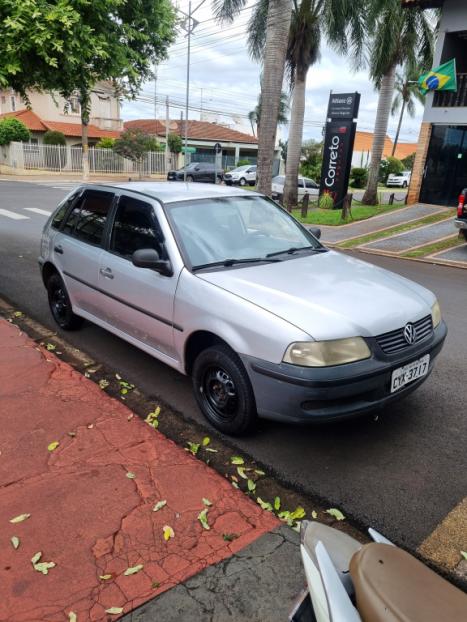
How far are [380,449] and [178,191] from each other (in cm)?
271

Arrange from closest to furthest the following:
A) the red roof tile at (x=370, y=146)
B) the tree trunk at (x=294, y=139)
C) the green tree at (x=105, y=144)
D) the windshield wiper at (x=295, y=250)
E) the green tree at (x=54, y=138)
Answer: the windshield wiper at (x=295, y=250) → the tree trunk at (x=294, y=139) → the green tree at (x=54, y=138) → the green tree at (x=105, y=144) → the red roof tile at (x=370, y=146)

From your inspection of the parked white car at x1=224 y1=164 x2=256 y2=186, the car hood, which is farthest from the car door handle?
the parked white car at x1=224 y1=164 x2=256 y2=186

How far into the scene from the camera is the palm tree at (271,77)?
36.8 ft

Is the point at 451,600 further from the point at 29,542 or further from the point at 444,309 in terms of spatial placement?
the point at 444,309

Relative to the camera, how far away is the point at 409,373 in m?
3.21

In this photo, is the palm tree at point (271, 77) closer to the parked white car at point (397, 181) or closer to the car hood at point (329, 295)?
the car hood at point (329, 295)

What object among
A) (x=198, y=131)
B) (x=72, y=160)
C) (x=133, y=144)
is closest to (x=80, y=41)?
(x=133, y=144)

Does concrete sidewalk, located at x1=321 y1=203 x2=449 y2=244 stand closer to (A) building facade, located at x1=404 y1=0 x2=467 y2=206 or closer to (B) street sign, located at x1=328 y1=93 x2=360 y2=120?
(A) building facade, located at x1=404 y1=0 x2=467 y2=206

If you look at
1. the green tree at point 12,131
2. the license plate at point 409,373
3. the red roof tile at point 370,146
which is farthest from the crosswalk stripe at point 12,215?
the red roof tile at point 370,146

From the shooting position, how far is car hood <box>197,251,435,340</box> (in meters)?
2.97

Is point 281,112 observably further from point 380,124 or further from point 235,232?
point 235,232

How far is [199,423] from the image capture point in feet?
12.2

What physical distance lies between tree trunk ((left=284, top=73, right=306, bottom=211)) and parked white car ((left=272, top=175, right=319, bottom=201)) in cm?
318

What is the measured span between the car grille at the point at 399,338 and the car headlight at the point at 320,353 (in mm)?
253
